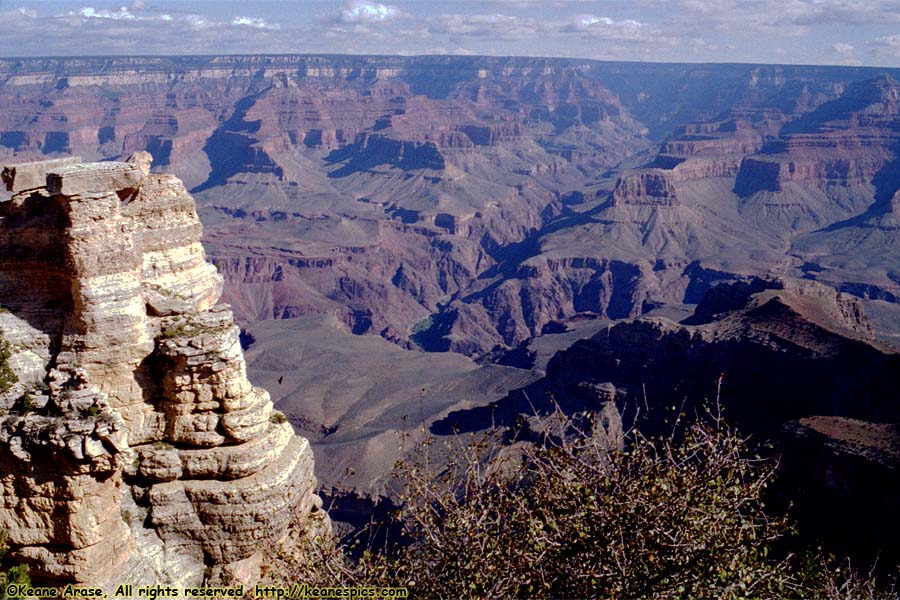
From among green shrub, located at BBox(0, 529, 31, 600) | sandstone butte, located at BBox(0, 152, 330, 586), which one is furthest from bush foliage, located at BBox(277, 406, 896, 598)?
A: green shrub, located at BBox(0, 529, 31, 600)

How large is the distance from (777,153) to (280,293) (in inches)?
5571

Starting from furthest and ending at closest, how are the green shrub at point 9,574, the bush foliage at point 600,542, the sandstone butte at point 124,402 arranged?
the sandstone butte at point 124,402
the green shrub at point 9,574
the bush foliage at point 600,542

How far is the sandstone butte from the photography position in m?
14.8

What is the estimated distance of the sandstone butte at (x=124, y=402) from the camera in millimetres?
14812

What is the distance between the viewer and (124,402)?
16.8m

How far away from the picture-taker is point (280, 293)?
126m

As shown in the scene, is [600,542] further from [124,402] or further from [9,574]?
[9,574]

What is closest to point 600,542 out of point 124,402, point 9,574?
point 124,402

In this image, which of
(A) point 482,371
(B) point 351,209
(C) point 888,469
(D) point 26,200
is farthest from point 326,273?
(D) point 26,200

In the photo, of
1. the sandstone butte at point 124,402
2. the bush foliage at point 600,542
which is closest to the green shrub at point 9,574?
the sandstone butte at point 124,402

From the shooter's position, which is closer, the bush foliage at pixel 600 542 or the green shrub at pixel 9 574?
the bush foliage at pixel 600 542

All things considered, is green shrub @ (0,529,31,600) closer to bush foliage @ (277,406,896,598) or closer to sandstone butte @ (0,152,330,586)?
sandstone butte @ (0,152,330,586)

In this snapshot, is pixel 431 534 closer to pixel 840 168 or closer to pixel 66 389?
pixel 66 389

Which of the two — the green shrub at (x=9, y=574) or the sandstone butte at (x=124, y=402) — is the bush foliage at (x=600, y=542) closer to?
the sandstone butte at (x=124, y=402)
